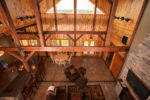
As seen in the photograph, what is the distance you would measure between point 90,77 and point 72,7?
562 centimetres

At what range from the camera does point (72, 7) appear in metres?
6.12

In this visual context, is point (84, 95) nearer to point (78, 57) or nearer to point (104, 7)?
point (78, 57)

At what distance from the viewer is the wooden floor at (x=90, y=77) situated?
4.52 m

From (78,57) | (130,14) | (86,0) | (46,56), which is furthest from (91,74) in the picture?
(86,0)

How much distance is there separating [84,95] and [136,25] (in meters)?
4.33

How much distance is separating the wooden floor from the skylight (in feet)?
14.6

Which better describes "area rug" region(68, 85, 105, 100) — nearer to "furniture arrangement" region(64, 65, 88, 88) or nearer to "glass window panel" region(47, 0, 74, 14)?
"furniture arrangement" region(64, 65, 88, 88)

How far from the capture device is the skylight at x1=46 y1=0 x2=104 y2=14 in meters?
6.00

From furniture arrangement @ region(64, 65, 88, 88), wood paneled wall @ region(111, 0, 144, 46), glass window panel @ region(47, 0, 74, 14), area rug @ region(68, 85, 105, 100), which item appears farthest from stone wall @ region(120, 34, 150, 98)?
glass window panel @ region(47, 0, 74, 14)

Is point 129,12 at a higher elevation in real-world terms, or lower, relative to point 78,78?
higher

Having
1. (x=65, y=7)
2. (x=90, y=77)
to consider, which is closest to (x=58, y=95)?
(x=90, y=77)

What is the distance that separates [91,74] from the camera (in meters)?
5.87

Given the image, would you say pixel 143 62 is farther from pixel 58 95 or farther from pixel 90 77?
pixel 58 95

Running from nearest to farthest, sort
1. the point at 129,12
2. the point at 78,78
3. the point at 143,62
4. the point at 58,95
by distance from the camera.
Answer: the point at 143,62
the point at 58,95
the point at 129,12
the point at 78,78
